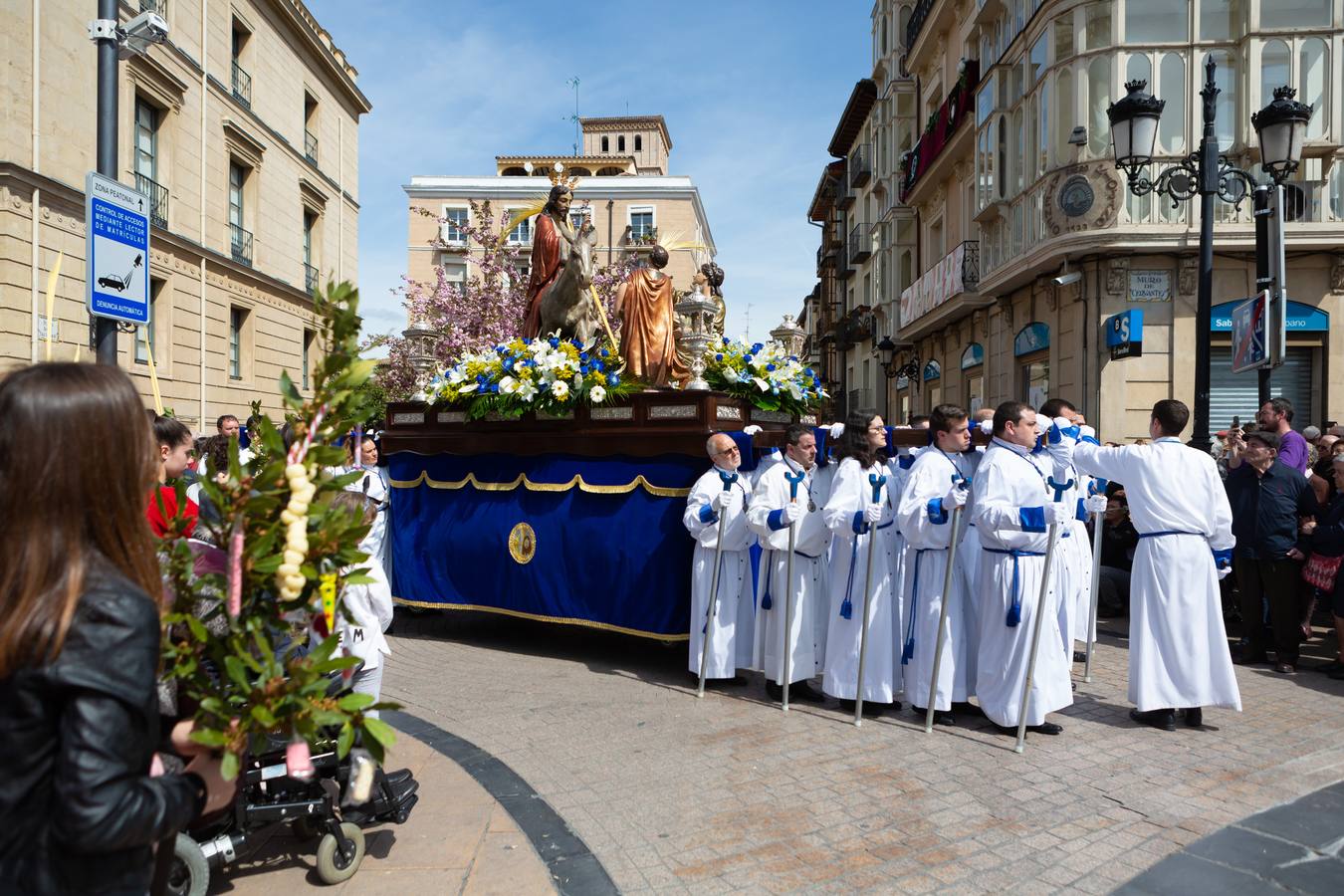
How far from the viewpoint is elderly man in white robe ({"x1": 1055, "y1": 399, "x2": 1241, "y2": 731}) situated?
5758 mm

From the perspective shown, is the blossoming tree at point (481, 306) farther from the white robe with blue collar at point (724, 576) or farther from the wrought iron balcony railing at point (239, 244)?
the white robe with blue collar at point (724, 576)

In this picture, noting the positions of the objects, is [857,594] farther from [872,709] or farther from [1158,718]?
[1158,718]

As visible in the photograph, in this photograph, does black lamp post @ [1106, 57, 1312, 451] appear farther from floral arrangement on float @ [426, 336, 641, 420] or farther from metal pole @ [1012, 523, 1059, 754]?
floral arrangement on float @ [426, 336, 641, 420]

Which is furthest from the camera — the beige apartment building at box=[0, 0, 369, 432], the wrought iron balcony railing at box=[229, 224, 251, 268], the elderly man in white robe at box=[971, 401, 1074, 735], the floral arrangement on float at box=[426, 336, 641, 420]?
the wrought iron balcony railing at box=[229, 224, 251, 268]

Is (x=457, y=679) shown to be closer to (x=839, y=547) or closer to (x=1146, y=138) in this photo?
(x=839, y=547)

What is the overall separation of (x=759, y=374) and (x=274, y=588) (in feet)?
18.7

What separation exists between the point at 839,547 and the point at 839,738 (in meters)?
1.44

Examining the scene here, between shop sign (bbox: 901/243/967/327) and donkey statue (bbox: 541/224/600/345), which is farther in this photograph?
shop sign (bbox: 901/243/967/327)

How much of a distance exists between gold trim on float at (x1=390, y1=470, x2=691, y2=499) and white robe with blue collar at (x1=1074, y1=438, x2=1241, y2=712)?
3228 mm

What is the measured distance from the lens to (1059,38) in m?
15.8

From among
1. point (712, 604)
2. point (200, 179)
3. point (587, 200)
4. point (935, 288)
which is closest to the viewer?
point (712, 604)

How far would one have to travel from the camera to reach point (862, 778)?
4.83 m

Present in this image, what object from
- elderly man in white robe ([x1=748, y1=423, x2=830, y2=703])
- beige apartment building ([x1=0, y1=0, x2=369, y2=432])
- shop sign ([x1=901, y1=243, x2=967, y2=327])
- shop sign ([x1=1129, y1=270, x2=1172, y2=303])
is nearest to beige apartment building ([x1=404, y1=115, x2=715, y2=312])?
beige apartment building ([x1=0, y1=0, x2=369, y2=432])

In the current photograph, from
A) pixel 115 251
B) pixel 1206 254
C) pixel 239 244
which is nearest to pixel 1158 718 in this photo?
pixel 1206 254
